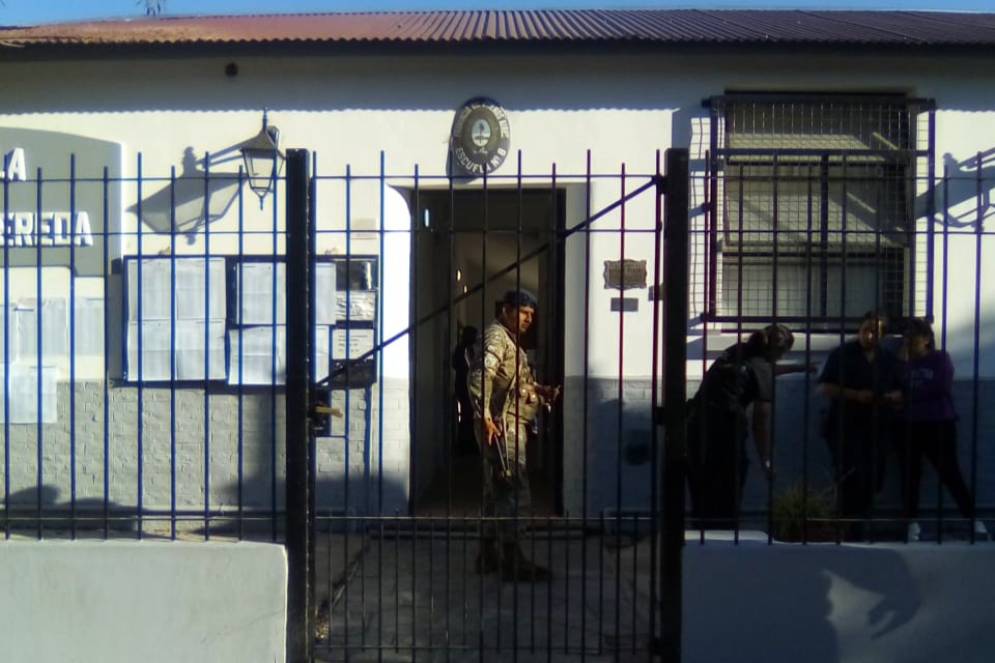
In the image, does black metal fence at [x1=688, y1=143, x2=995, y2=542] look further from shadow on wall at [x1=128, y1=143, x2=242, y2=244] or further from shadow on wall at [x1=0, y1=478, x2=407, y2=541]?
shadow on wall at [x1=128, y1=143, x2=242, y2=244]

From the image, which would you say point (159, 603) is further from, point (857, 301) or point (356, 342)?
point (857, 301)

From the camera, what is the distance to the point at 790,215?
735cm

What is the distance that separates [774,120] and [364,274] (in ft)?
10.7

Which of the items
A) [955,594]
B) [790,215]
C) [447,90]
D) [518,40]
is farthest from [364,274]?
[955,594]

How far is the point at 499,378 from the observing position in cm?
568

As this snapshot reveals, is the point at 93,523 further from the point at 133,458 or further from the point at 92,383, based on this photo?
the point at 92,383

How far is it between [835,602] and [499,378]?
2168 mm

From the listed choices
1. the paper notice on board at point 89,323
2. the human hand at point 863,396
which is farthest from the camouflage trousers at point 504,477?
the paper notice on board at point 89,323

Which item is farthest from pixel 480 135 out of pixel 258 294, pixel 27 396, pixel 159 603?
pixel 159 603

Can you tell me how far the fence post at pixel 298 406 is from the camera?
179 inches

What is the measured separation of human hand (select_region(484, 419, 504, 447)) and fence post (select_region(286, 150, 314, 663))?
1.18 metres

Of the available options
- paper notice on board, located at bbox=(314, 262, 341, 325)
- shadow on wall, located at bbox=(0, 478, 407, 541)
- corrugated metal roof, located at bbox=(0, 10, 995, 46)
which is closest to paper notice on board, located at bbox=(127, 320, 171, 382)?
shadow on wall, located at bbox=(0, 478, 407, 541)

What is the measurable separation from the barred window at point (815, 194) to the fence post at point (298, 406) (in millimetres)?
3598

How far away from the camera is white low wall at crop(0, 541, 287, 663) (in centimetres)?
453
